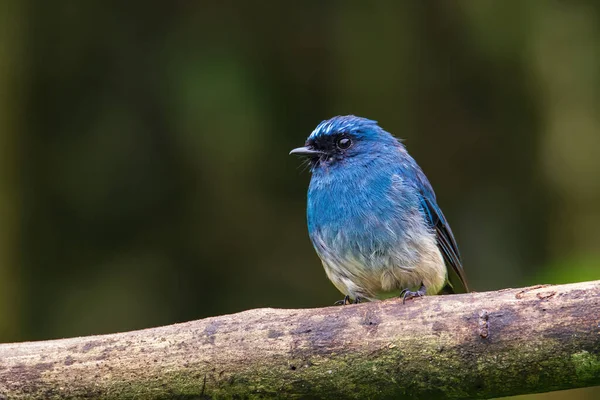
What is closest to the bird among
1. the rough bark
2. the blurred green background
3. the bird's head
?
the bird's head

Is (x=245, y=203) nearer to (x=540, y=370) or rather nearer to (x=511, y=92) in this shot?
(x=511, y=92)

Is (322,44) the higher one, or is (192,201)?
(322,44)

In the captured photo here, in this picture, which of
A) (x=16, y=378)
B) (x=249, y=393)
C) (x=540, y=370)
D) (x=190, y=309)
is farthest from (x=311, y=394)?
(x=190, y=309)

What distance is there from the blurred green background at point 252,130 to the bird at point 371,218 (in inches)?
63.8

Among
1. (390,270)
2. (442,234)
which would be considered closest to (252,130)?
(442,234)

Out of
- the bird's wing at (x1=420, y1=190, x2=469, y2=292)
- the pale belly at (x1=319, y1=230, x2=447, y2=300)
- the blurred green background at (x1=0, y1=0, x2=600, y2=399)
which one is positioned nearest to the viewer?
the pale belly at (x1=319, y1=230, x2=447, y2=300)

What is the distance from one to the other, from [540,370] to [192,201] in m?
3.90

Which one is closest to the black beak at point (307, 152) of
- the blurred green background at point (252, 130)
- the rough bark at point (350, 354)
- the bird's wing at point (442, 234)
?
the bird's wing at point (442, 234)

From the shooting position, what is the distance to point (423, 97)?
250 inches

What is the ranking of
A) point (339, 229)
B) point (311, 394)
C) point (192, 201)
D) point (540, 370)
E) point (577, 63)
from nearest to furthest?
point (540, 370) → point (311, 394) → point (339, 229) → point (577, 63) → point (192, 201)

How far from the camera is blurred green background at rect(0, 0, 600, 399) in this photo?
5941 millimetres

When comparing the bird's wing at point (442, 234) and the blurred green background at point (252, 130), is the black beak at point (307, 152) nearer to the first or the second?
the bird's wing at point (442, 234)

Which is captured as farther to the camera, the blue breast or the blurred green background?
the blurred green background

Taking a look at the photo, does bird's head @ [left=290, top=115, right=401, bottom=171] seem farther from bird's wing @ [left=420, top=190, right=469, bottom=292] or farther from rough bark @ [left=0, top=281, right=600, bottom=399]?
rough bark @ [left=0, top=281, right=600, bottom=399]
